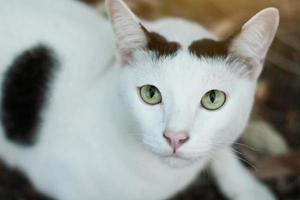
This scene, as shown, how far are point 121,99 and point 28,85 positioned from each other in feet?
0.98

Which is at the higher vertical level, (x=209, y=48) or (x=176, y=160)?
(x=209, y=48)

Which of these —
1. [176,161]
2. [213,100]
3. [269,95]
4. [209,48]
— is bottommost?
[269,95]

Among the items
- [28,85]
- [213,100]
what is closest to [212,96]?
[213,100]

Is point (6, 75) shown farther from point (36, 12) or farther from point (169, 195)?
point (169, 195)

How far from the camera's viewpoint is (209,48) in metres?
1.47

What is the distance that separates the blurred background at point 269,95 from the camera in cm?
202

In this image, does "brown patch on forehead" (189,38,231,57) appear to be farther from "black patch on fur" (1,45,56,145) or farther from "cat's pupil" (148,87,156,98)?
"black patch on fur" (1,45,56,145)

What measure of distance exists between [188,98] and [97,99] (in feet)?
1.15

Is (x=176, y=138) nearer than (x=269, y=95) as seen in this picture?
Yes

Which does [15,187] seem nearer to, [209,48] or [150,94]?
[150,94]

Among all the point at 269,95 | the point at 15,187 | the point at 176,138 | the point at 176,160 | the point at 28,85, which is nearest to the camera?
the point at 176,138

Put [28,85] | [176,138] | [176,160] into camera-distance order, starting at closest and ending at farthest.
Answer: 1. [176,138]
2. [176,160]
3. [28,85]

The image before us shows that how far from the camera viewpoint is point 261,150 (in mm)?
2115

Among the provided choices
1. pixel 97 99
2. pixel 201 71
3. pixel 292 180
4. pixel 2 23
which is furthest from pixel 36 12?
pixel 292 180
